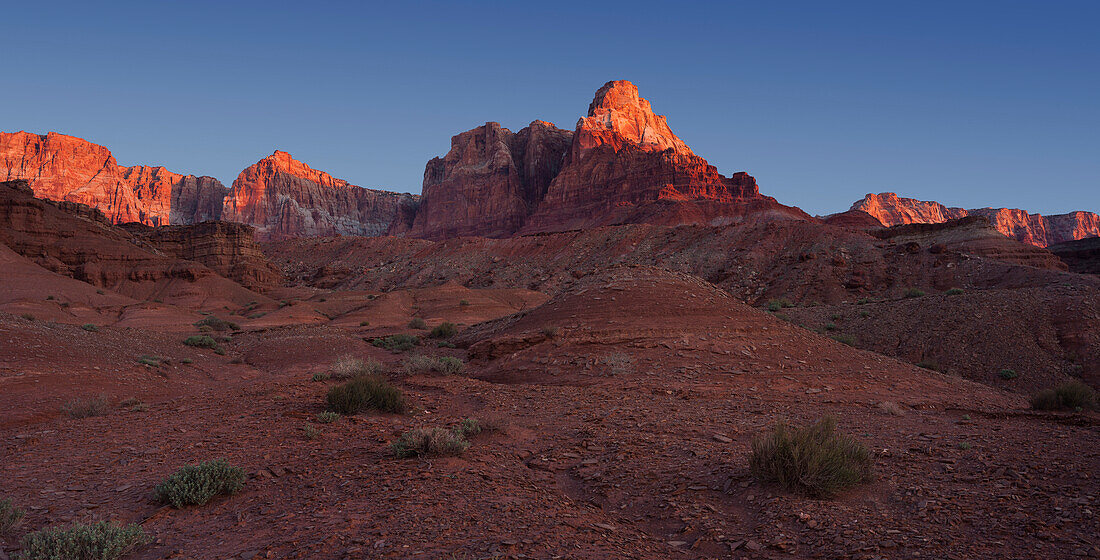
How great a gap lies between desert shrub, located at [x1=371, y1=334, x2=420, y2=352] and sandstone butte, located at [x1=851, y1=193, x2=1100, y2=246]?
5881 inches

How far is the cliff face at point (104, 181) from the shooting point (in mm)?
128625

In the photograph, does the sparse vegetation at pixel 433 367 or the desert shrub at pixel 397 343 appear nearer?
the sparse vegetation at pixel 433 367

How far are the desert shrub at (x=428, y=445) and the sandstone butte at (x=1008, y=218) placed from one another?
15920 centimetres

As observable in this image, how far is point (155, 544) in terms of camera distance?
12.6 feet

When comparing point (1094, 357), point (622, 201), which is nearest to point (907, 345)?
point (1094, 357)

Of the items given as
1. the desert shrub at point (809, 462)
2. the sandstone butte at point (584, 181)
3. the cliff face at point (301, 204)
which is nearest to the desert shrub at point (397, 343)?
the desert shrub at point (809, 462)

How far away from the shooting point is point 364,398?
8023mm

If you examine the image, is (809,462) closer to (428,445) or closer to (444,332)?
(428,445)

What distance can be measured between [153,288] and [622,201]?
73.4m

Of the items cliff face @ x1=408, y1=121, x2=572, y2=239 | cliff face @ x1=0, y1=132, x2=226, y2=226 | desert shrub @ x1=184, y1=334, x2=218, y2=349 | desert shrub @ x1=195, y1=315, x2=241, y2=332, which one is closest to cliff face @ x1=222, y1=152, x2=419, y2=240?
cliff face @ x1=0, y1=132, x2=226, y2=226

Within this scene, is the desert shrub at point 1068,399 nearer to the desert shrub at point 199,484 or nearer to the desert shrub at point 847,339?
the desert shrub at point 847,339

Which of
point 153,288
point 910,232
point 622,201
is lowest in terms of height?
point 153,288

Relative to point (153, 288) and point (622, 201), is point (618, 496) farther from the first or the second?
point (622, 201)

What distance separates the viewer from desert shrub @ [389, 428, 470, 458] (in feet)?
18.6
